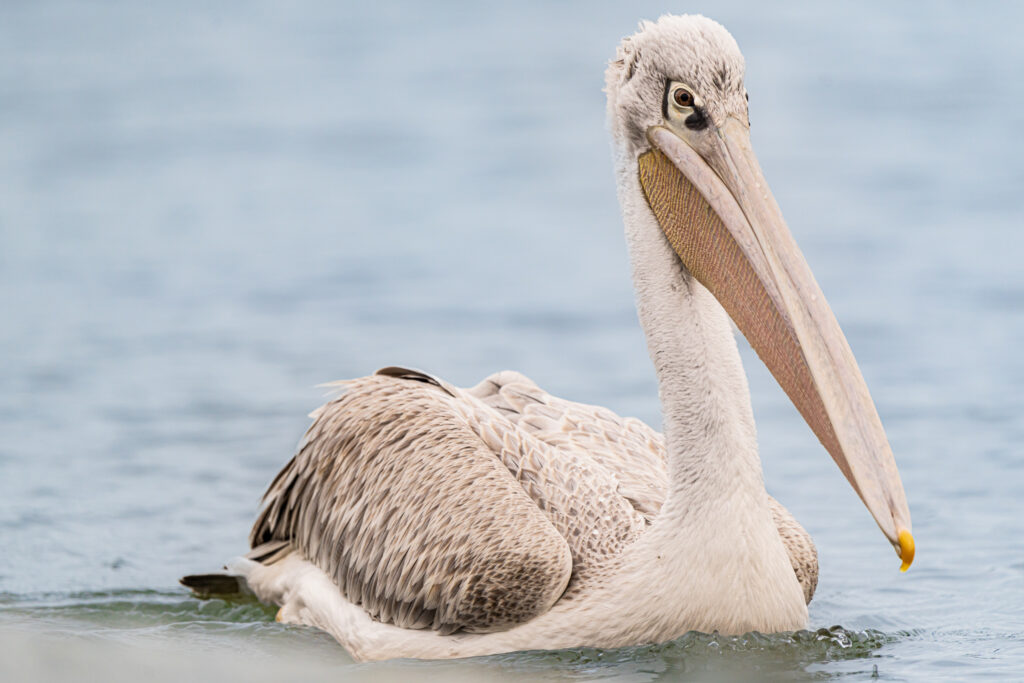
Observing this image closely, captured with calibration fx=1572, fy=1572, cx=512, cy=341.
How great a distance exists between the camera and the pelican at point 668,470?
467cm

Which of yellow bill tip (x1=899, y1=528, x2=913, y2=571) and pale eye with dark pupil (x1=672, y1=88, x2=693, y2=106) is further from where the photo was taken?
pale eye with dark pupil (x1=672, y1=88, x2=693, y2=106)

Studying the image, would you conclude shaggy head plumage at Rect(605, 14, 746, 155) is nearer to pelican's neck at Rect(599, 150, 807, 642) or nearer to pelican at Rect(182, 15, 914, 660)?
pelican at Rect(182, 15, 914, 660)

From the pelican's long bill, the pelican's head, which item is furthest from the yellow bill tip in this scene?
the pelican's head

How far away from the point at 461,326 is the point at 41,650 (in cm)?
729

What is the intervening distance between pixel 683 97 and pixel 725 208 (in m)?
0.38

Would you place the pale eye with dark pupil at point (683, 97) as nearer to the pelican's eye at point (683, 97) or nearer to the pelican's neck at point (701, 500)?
the pelican's eye at point (683, 97)

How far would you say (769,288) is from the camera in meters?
4.66

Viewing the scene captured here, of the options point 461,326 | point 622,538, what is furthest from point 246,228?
point 622,538

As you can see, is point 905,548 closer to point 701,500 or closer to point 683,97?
point 701,500

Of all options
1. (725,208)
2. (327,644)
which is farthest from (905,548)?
(327,644)

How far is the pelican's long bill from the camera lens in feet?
14.1

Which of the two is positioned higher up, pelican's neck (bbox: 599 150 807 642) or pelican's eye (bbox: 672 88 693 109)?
pelican's eye (bbox: 672 88 693 109)

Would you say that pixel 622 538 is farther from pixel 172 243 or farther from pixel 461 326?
pixel 172 243

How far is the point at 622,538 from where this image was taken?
5.19 m
